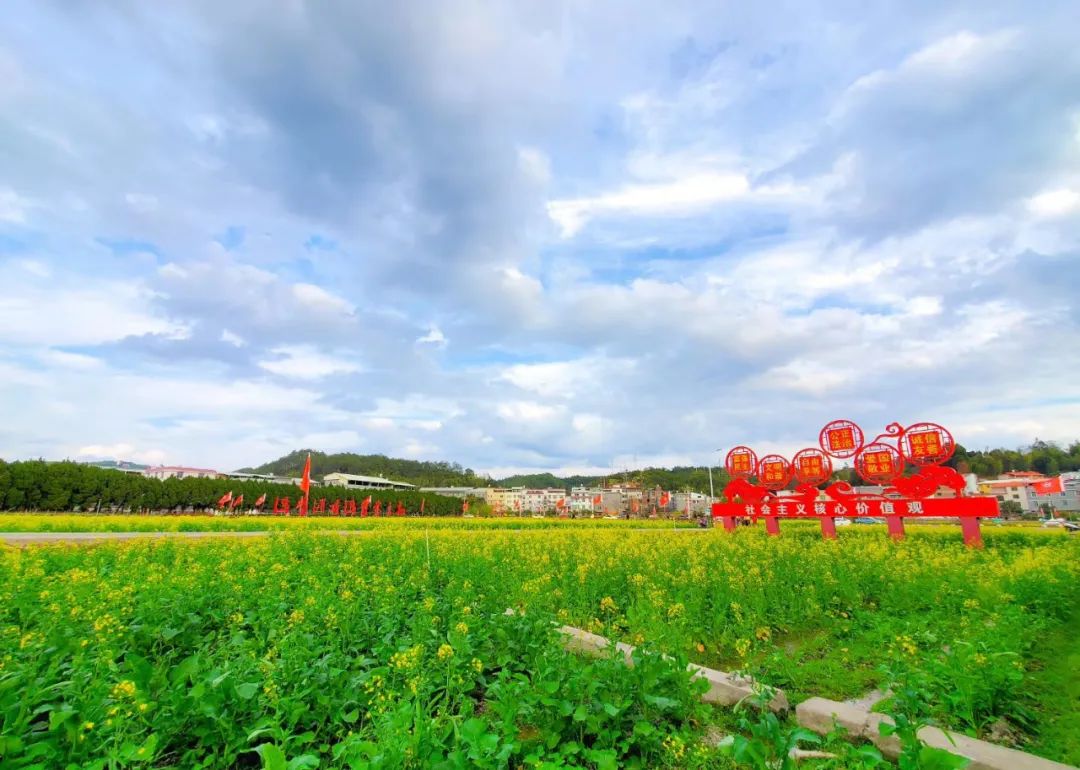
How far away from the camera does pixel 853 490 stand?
52.2ft

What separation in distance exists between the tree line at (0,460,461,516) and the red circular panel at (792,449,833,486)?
4962 cm

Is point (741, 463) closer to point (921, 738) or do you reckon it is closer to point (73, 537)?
point (921, 738)

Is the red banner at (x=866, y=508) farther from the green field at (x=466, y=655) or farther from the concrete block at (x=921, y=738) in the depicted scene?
the concrete block at (x=921, y=738)

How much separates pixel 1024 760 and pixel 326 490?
65.8 metres

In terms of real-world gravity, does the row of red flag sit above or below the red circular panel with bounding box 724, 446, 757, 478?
below

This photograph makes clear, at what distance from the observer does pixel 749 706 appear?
3.98 metres

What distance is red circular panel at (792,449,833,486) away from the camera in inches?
631

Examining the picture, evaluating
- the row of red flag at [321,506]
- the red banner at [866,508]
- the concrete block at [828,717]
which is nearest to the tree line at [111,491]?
the row of red flag at [321,506]

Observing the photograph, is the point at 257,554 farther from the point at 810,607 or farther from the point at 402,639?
the point at 810,607

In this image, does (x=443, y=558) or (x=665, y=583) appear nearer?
(x=665, y=583)


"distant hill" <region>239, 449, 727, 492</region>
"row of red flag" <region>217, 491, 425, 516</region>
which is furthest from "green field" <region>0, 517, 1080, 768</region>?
"distant hill" <region>239, 449, 727, 492</region>

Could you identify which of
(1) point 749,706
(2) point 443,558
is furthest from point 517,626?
(2) point 443,558

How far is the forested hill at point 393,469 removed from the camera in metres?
144

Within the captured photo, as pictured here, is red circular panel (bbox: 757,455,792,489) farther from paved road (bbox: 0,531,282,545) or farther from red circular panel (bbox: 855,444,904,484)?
paved road (bbox: 0,531,282,545)
